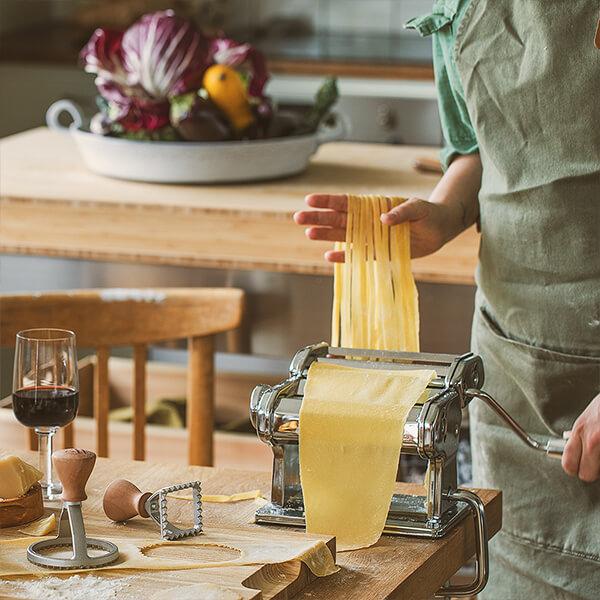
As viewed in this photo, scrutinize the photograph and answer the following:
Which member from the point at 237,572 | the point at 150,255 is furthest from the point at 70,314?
the point at 237,572

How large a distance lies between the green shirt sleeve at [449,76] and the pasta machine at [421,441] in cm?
53

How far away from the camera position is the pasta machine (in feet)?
3.97

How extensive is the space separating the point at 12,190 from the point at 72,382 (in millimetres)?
1070

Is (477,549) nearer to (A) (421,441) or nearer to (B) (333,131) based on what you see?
(A) (421,441)

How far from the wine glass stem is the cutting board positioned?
4 cm

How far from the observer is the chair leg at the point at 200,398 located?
2.16 metres

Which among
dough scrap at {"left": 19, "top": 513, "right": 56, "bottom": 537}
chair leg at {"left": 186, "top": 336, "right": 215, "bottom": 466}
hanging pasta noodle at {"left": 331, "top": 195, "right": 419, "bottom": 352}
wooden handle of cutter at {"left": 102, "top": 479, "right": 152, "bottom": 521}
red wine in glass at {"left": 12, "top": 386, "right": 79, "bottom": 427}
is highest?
hanging pasta noodle at {"left": 331, "top": 195, "right": 419, "bottom": 352}

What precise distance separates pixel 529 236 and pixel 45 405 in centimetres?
62

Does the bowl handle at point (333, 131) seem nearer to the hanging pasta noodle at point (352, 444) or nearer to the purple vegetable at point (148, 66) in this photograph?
the purple vegetable at point (148, 66)

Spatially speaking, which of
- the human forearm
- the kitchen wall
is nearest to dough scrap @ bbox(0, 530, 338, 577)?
the human forearm

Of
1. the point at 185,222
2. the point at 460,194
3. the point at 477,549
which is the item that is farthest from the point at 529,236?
the point at 185,222

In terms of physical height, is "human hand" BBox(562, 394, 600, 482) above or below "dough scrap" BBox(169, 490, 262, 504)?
above

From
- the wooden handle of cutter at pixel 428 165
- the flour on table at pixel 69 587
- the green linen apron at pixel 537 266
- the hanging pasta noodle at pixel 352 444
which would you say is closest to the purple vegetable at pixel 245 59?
the wooden handle of cutter at pixel 428 165

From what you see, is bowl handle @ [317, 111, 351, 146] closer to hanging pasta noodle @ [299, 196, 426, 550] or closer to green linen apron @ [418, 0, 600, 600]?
green linen apron @ [418, 0, 600, 600]
